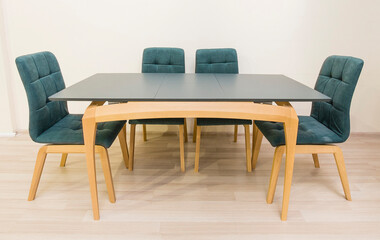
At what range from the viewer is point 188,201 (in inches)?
67.6

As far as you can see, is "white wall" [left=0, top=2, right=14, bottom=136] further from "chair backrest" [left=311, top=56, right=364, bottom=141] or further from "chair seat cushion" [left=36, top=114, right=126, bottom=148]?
"chair backrest" [left=311, top=56, right=364, bottom=141]

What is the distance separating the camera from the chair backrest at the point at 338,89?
5.22 ft

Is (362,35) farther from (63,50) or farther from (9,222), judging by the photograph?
(9,222)

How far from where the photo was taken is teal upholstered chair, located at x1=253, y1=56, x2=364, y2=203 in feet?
5.28

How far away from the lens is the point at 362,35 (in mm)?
2623

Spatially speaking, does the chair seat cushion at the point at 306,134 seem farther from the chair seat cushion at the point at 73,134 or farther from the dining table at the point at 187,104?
the chair seat cushion at the point at 73,134

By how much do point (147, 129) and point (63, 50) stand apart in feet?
3.72

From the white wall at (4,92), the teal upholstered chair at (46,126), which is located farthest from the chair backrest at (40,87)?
the white wall at (4,92)

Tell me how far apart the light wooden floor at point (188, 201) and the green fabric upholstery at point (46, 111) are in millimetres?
415

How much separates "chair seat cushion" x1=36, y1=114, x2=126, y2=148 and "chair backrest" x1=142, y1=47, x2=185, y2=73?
73 centimetres

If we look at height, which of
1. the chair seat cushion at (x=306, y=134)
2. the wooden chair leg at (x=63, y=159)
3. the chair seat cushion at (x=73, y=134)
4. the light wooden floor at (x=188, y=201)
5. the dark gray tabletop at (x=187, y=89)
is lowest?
the light wooden floor at (x=188, y=201)

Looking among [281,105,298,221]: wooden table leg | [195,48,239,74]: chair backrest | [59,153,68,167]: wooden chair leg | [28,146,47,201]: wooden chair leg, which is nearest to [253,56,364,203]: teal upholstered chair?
[281,105,298,221]: wooden table leg

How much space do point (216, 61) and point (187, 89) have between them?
912mm

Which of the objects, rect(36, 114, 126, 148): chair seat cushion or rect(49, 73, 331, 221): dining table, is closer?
rect(49, 73, 331, 221): dining table
